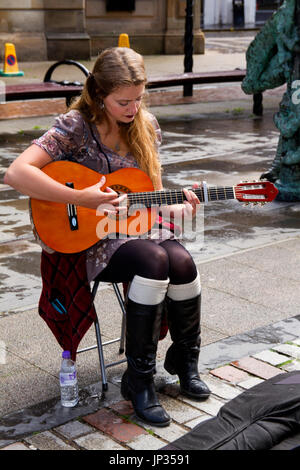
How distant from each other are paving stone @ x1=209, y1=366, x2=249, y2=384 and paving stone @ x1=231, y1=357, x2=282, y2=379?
1.7 inches

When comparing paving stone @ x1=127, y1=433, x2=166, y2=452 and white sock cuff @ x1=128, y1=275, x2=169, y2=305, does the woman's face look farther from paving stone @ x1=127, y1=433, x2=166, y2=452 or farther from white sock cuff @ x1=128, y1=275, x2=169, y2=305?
paving stone @ x1=127, y1=433, x2=166, y2=452

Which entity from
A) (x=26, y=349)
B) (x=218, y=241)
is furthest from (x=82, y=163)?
(x=218, y=241)

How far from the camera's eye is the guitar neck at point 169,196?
3668 mm

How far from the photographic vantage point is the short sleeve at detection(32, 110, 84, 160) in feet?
11.9

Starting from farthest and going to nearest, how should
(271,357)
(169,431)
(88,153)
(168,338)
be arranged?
(168,338)
(271,357)
(88,153)
(169,431)

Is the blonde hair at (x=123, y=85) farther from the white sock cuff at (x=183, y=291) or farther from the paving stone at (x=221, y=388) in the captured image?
the paving stone at (x=221, y=388)

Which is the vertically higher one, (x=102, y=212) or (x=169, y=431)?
(x=102, y=212)

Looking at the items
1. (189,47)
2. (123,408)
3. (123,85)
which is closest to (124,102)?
(123,85)

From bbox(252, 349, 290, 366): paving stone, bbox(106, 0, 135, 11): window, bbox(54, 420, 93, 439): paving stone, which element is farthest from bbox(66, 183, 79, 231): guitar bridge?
bbox(106, 0, 135, 11): window

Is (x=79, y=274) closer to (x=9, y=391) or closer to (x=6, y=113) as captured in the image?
(x=9, y=391)

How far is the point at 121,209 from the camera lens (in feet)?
11.8

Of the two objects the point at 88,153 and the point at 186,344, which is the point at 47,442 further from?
the point at 88,153

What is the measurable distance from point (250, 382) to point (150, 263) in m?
0.81

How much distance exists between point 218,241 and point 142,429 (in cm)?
287
